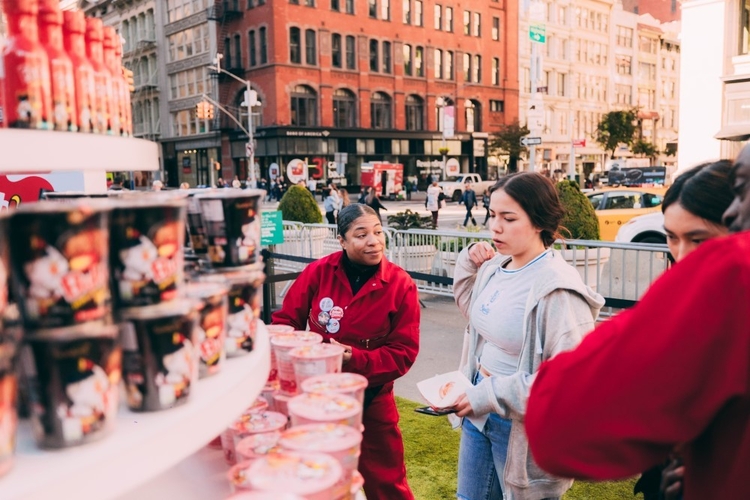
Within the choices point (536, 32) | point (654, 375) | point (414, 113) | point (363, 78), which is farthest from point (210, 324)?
point (414, 113)

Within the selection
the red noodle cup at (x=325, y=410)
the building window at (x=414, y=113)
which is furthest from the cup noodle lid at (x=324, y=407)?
the building window at (x=414, y=113)

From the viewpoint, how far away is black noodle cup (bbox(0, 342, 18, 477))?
108 cm

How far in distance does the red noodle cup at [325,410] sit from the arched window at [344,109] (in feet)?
138

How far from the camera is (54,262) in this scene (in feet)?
3.75

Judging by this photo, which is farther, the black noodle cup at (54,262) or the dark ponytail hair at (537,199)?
the dark ponytail hair at (537,199)

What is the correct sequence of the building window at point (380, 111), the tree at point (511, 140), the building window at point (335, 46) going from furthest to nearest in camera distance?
the tree at point (511, 140) → the building window at point (380, 111) → the building window at point (335, 46)

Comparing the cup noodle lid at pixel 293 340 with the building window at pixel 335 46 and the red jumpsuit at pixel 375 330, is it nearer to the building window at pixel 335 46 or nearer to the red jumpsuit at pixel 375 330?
the red jumpsuit at pixel 375 330

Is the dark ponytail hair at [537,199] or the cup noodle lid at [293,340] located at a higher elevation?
the dark ponytail hair at [537,199]

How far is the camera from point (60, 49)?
1.47 m

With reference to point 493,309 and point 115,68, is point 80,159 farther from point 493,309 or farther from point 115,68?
point 493,309

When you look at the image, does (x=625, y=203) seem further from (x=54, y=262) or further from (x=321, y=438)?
(x=54, y=262)

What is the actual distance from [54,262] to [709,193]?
1.86 m

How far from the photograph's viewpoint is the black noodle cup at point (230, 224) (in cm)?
174

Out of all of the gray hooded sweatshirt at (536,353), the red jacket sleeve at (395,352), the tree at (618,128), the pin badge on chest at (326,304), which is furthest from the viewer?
the tree at (618,128)
